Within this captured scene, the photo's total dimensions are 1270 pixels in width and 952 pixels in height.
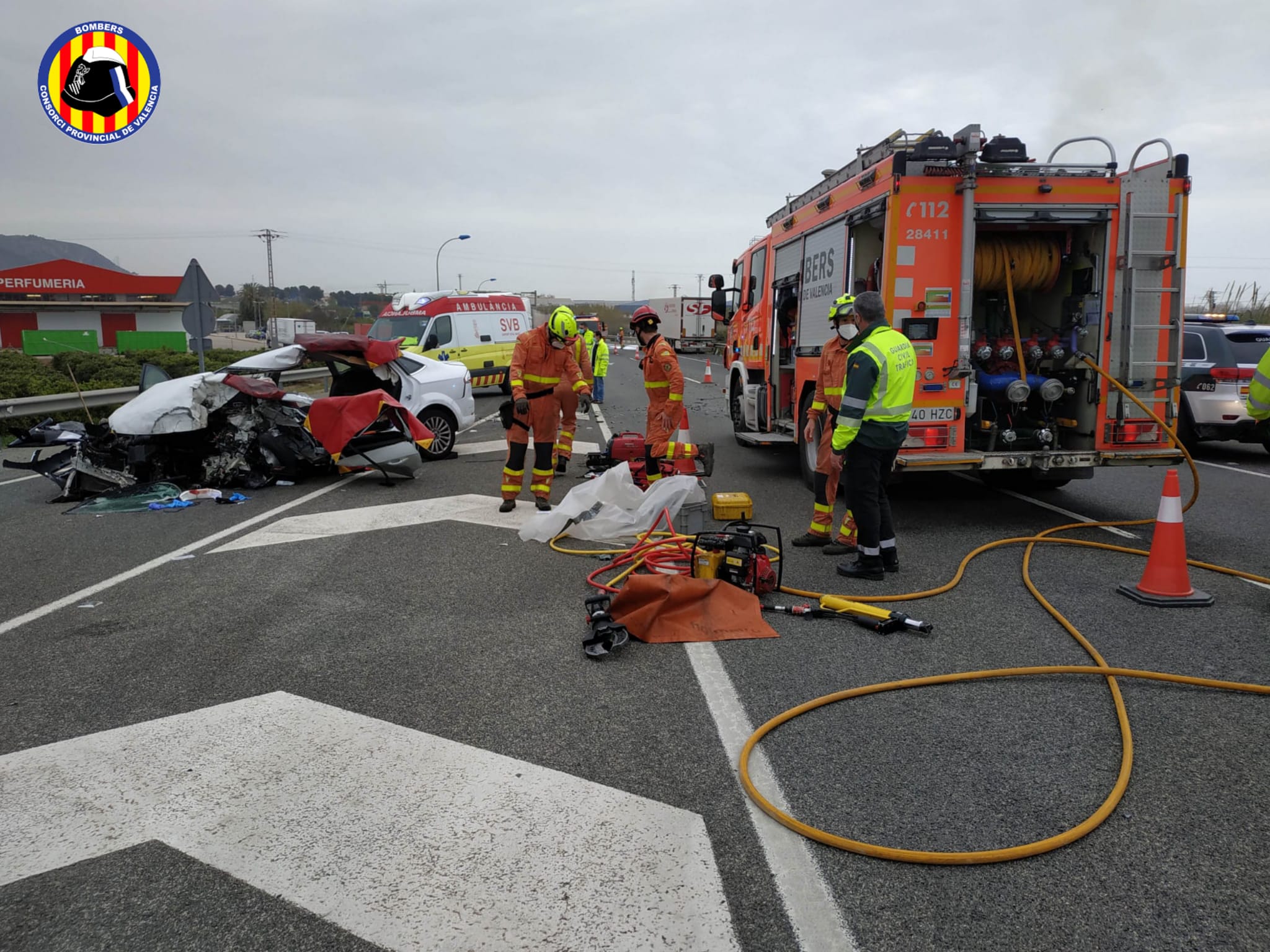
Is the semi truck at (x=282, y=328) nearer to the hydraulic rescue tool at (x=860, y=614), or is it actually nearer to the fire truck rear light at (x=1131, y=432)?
the fire truck rear light at (x=1131, y=432)

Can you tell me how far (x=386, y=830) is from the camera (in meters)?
2.91

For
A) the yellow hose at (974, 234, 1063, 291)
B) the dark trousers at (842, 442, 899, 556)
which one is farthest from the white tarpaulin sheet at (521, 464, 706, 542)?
the yellow hose at (974, 234, 1063, 291)

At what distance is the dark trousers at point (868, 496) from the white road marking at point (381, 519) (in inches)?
117

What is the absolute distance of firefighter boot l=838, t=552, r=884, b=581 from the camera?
6039 millimetres

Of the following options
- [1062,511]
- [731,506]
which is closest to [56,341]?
[731,506]

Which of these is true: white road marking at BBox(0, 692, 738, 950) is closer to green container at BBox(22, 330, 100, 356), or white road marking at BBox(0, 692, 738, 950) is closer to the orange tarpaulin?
the orange tarpaulin

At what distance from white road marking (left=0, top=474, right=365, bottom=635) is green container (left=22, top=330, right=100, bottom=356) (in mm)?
41360

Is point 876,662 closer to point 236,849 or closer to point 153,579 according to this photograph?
point 236,849

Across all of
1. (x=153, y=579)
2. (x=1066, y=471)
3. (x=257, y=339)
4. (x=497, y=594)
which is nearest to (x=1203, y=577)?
(x=1066, y=471)

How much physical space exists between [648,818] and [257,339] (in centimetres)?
6795

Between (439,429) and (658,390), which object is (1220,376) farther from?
(439,429)

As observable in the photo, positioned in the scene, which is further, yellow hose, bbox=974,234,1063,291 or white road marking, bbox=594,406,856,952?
yellow hose, bbox=974,234,1063,291

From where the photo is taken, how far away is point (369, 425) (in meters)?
9.79

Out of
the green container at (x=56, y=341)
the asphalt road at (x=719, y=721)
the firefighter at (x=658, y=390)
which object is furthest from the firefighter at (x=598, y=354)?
the green container at (x=56, y=341)
